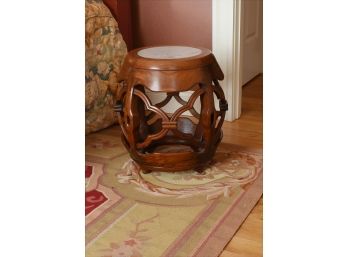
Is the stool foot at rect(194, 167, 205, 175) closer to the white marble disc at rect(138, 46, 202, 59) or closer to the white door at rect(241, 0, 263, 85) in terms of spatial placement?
the white marble disc at rect(138, 46, 202, 59)

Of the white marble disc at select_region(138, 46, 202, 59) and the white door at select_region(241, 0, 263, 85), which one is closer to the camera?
the white marble disc at select_region(138, 46, 202, 59)

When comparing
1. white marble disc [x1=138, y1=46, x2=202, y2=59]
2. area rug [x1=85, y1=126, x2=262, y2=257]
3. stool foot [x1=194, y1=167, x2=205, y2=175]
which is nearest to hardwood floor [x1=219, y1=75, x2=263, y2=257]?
area rug [x1=85, y1=126, x2=262, y2=257]

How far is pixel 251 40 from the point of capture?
10.8 ft

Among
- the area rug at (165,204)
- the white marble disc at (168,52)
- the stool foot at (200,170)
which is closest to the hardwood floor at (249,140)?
the area rug at (165,204)

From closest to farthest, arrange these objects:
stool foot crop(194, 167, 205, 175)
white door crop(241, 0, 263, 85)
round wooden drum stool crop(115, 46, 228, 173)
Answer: round wooden drum stool crop(115, 46, 228, 173)
stool foot crop(194, 167, 205, 175)
white door crop(241, 0, 263, 85)

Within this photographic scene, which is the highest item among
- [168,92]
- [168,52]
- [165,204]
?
[168,52]

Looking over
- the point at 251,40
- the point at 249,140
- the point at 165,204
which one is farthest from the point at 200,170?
the point at 251,40

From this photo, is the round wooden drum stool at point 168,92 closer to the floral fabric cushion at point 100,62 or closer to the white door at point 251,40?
the floral fabric cushion at point 100,62

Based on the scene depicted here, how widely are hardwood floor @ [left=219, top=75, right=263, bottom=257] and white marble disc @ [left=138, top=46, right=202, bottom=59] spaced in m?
0.55

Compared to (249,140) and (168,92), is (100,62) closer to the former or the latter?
(168,92)

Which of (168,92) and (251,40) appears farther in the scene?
(251,40)

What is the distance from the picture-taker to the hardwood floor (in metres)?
1.50

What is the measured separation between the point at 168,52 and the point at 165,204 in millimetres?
612
